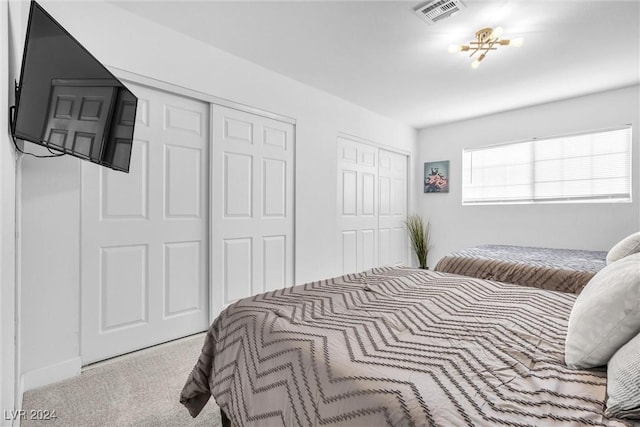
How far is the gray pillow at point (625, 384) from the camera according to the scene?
2.21 feet

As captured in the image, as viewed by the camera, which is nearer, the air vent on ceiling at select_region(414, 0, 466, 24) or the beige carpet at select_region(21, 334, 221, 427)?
the beige carpet at select_region(21, 334, 221, 427)

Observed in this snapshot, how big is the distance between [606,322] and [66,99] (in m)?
2.24

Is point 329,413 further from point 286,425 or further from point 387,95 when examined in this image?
point 387,95

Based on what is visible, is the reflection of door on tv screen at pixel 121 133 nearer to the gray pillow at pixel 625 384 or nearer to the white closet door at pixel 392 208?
the gray pillow at pixel 625 384

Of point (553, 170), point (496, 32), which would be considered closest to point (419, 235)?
point (553, 170)

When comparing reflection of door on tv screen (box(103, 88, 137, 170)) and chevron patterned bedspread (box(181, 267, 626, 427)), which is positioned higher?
reflection of door on tv screen (box(103, 88, 137, 170))

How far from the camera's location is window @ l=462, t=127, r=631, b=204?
3646mm

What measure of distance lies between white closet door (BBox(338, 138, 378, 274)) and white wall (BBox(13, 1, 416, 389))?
699 millimetres

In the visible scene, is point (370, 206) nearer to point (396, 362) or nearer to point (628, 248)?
point (628, 248)

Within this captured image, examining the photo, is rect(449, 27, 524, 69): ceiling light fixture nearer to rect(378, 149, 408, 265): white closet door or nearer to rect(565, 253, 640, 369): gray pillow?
rect(565, 253, 640, 369): gray pillow

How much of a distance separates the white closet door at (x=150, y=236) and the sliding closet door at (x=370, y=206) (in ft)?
6.26

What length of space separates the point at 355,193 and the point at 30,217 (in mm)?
3318

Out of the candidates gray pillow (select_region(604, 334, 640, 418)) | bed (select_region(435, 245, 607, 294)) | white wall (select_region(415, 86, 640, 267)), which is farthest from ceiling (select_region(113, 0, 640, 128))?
gray pillow (select_region(604, 334, 640, 418))

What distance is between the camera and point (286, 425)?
95cm
